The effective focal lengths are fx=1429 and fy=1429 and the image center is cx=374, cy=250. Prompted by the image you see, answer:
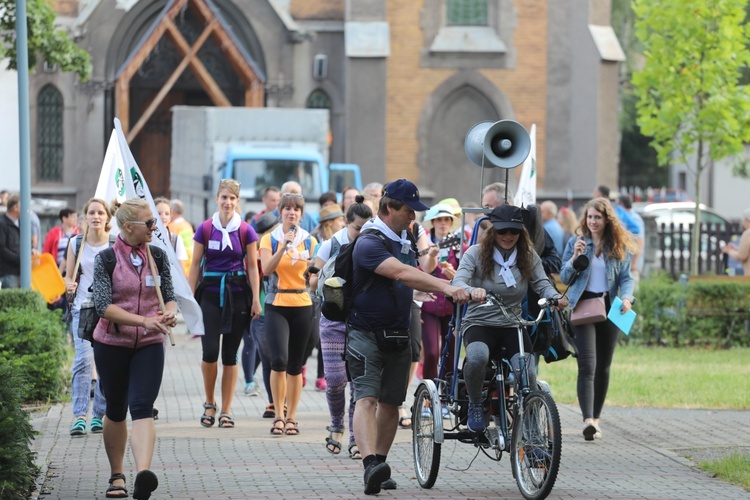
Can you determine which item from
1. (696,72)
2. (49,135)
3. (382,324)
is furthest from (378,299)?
(49,135)

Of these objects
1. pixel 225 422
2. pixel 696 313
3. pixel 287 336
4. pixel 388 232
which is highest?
pixel 388 232

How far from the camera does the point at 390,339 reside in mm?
8570

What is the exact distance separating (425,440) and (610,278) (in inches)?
126

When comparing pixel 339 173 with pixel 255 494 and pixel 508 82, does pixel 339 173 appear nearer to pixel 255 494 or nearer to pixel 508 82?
pixel 508 82

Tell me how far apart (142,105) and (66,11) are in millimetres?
2926

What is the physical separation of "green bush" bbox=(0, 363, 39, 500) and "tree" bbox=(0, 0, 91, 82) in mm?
11092

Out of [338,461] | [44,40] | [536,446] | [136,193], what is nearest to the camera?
[536,446]

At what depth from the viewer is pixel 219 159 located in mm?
27344

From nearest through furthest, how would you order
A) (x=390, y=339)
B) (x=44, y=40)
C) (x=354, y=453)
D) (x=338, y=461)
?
(x=390, y=339)
(x=338, y=461)
(x=354, y=453)
(x=44, y=40)

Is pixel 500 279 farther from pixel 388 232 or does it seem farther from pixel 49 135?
pixel 49 135

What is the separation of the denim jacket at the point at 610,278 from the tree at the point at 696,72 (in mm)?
13217

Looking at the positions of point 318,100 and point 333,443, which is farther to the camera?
point 318,100

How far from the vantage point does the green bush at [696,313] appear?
18.7 meters

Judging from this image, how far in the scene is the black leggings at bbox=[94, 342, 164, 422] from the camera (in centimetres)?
830
